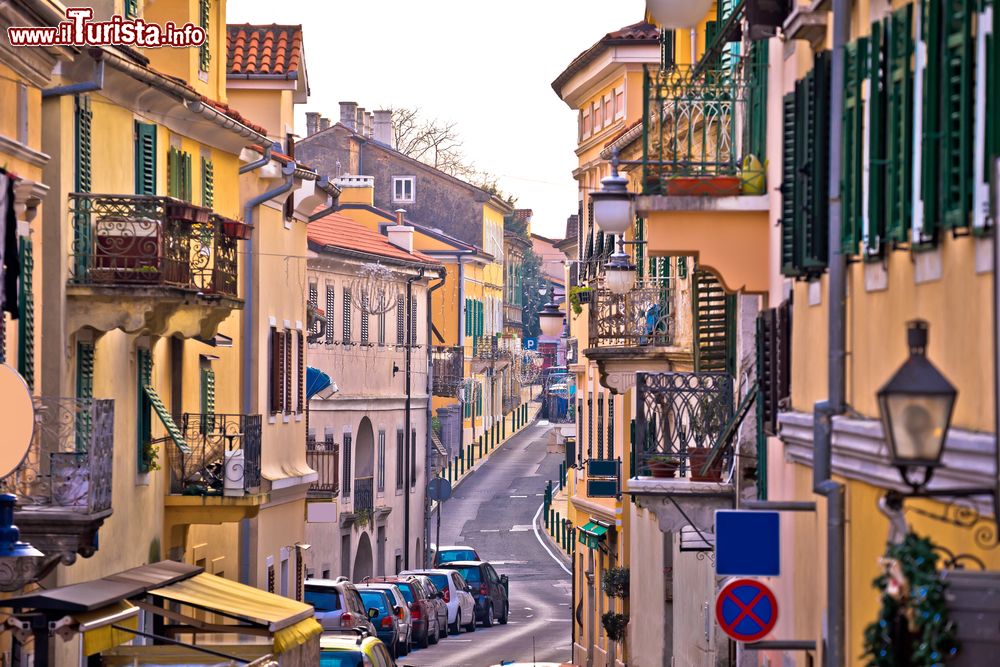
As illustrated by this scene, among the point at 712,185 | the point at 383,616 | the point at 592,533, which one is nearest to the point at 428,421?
the point at 383,616

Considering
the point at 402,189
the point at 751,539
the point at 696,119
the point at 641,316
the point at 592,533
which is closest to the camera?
the point at 751,539

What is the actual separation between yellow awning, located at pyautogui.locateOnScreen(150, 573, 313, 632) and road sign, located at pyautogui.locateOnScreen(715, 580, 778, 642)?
816cm

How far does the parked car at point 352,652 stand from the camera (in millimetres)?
25562

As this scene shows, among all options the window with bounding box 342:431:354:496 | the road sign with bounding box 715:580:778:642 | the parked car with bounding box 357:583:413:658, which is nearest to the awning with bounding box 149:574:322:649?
the road sign with bounding box 715:580:778:642

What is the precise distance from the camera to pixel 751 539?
1284 centimetres

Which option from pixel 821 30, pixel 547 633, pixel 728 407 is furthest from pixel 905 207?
pixel 547 633

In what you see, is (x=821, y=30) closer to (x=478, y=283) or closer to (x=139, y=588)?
(x=139, y=588)

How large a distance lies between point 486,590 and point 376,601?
11.6m

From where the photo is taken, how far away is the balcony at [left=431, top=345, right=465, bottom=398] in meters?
66.1

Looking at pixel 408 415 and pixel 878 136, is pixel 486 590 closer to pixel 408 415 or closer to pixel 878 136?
pixel 408 415

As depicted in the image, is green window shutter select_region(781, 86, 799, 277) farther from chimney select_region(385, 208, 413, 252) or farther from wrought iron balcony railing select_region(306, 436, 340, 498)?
chimney select_region(385, 208, 413, 252)

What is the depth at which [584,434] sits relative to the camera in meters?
42.8

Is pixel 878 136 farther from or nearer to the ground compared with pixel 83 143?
nearer to the ground

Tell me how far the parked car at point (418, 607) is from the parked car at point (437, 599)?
69 cm
